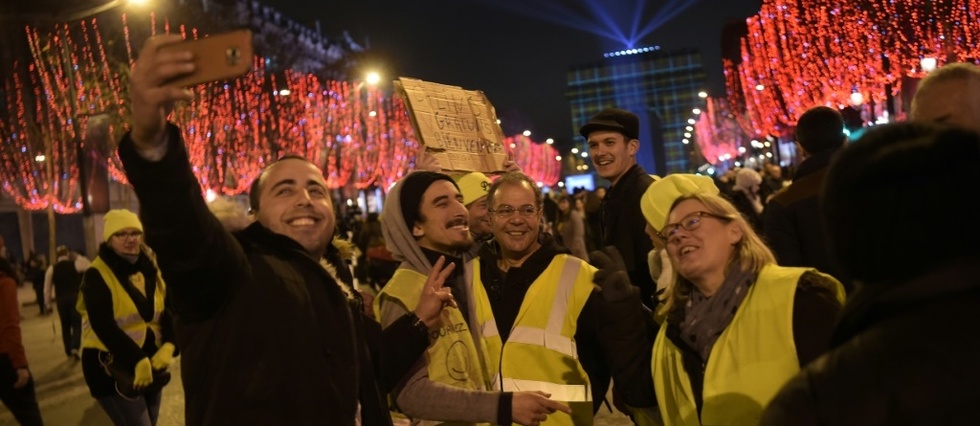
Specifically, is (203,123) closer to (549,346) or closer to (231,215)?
(549,346)

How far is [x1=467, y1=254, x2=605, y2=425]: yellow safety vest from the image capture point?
3859 millimetres

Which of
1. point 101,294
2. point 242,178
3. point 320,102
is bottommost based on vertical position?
point 101,294

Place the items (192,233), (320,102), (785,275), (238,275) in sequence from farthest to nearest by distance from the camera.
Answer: (320,102) → (785,275) → (238,275) → (192,233)

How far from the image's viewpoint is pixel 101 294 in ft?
21.1

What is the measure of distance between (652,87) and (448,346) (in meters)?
193

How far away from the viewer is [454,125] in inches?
202

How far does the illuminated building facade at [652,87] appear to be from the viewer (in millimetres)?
187750

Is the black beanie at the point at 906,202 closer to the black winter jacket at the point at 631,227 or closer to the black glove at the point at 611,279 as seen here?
the black glove at the point at 611,279

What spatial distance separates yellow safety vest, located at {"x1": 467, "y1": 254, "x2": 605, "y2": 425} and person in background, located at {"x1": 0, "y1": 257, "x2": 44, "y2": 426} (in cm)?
517

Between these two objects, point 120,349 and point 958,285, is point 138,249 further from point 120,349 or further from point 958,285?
point 958,285

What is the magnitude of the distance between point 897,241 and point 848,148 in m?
0.19

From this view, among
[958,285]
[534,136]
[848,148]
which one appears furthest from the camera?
[534,136]

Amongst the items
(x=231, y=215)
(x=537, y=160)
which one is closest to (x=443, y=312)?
(x=231, y=215)

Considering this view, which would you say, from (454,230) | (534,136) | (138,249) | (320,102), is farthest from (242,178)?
(534,136)
